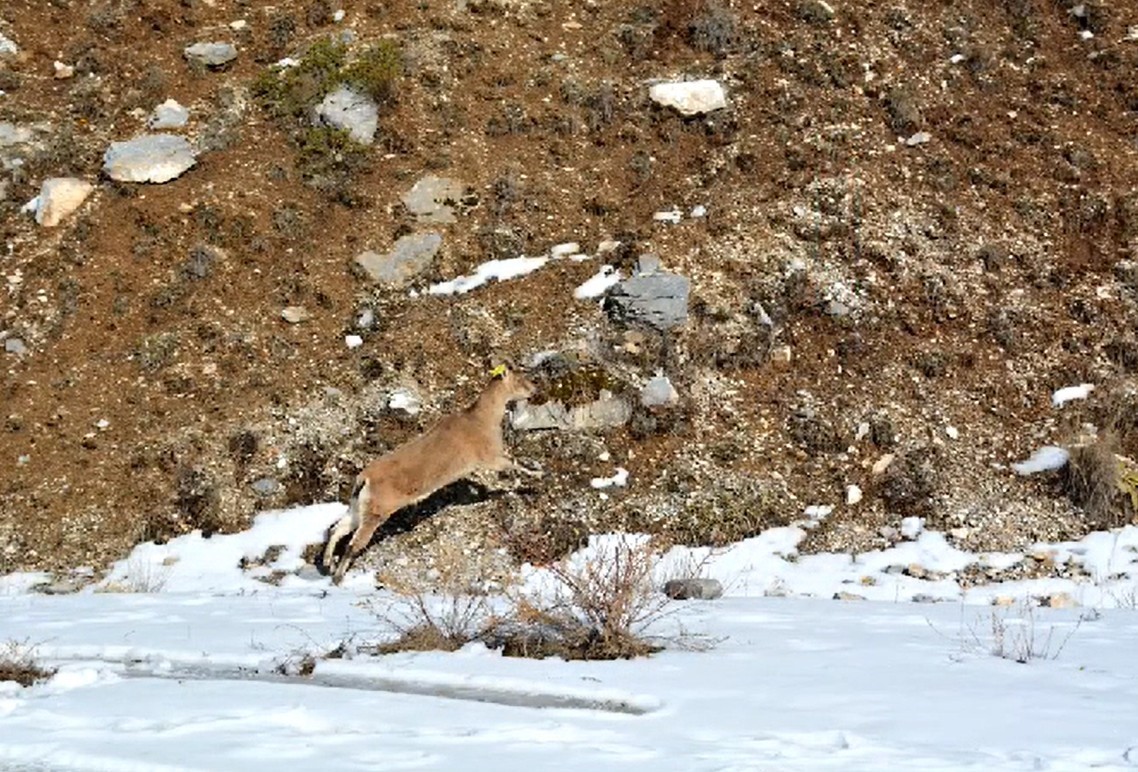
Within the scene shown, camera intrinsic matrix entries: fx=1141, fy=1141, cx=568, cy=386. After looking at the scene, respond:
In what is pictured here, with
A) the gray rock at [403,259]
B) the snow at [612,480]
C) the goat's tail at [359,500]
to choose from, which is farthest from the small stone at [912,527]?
the gray rock at [403,259]

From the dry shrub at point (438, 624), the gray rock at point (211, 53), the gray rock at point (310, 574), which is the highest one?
the gray rock at point (211, 53)

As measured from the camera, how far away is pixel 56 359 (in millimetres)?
16016

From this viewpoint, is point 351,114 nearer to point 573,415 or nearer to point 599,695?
point 573,415

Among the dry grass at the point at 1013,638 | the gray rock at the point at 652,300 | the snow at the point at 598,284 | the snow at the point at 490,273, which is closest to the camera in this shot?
the dry grass at the point at 1013,638

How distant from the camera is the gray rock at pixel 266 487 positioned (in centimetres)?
1424

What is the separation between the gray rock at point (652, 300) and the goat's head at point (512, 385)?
96.5 inches

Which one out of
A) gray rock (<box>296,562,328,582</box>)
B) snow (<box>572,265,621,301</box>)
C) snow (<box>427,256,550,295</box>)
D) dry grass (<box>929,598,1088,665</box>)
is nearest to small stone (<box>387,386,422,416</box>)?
snow (<box>427,256,550,295</box>)

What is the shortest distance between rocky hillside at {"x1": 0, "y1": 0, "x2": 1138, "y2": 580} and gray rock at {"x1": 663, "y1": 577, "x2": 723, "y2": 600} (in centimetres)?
212

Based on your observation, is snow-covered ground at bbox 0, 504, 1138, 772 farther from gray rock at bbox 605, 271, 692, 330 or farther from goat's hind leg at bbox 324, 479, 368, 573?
gray rock at bbox 605, 271, 692, 330

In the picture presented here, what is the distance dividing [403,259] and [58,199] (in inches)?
226

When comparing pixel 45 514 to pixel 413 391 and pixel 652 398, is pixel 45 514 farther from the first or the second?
pixel 652 398

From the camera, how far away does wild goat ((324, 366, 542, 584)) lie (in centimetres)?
1290

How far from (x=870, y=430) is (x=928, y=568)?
2.55 metres

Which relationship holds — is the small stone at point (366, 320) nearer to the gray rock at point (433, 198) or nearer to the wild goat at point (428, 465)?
the gray rock at point (433, 198)
